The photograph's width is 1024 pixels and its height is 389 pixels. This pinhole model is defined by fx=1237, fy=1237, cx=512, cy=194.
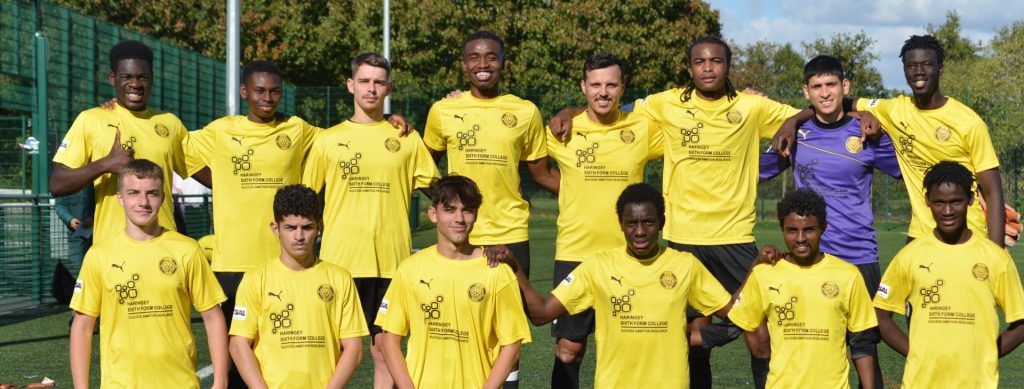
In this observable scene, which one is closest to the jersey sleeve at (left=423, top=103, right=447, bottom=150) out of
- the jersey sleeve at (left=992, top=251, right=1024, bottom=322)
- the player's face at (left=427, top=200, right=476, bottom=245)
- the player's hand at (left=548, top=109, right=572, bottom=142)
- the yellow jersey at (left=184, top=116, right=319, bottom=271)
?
the player's hand at (left=548, top=109, right=572, bottom=142)

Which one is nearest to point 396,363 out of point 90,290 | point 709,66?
point 90,290

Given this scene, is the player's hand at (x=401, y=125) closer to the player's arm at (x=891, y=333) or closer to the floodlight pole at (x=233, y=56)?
the player's arm at (x=891, y=333)

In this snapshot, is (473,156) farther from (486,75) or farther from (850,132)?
(850,132)

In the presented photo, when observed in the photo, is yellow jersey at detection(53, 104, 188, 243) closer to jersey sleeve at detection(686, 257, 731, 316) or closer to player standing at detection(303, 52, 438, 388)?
player standing at detection(303, 52, 438, 388)

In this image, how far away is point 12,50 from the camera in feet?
40.2

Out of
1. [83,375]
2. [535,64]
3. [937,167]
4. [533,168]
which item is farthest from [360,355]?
[535,64]

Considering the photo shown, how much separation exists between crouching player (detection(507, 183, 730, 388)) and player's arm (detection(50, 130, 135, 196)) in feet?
7.57

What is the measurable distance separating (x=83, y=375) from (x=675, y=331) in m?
2.76

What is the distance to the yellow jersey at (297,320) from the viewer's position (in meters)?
5.85

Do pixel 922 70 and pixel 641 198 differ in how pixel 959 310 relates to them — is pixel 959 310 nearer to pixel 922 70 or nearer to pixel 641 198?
pixel 922 70

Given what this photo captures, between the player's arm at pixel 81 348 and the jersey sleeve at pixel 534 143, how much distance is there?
2.63m

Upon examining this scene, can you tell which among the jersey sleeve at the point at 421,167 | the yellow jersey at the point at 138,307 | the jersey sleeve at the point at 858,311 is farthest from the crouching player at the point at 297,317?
the jersey sleeve at the point at 858,311

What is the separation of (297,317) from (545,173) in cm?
203

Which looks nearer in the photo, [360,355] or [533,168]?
[360,355]
